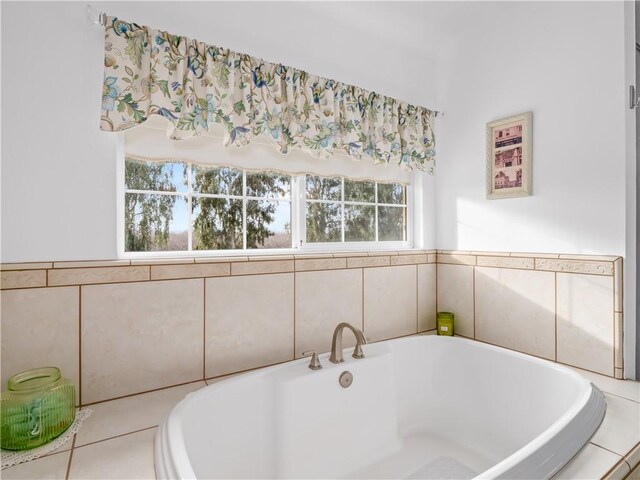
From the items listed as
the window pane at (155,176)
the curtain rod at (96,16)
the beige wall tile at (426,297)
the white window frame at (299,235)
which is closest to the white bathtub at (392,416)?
the beige wall tile at (426,297)

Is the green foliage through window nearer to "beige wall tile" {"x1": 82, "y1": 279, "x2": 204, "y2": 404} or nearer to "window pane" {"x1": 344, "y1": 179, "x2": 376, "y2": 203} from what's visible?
"beige wall tile" {"x1": 82, "y1": 279, "x2": 204, "y2": 404}

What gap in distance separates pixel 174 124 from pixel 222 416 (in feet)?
4.04

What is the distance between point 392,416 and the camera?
173 centimetres

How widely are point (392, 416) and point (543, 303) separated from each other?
1.00m

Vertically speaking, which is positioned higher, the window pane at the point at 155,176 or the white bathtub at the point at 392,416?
the window pane at the point at 155,176

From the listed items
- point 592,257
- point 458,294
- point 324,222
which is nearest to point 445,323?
point 458,294

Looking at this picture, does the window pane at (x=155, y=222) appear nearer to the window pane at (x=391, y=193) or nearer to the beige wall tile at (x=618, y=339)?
the window pane at (x=391, y=193)

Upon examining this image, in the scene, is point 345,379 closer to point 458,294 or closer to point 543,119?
point 458,294

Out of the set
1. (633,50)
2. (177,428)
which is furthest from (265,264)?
(633,50)

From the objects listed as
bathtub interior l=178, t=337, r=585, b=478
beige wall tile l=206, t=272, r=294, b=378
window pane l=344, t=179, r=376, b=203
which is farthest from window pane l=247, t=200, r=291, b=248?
bathtub interior l=178, t=337, r=585, b=478

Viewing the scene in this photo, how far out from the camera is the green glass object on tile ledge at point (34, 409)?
1.04 m

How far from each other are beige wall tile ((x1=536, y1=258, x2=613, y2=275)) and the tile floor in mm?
523

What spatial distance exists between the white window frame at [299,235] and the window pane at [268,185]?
4 cm

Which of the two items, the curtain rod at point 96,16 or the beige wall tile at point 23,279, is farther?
the curtain rod at point 96,16
